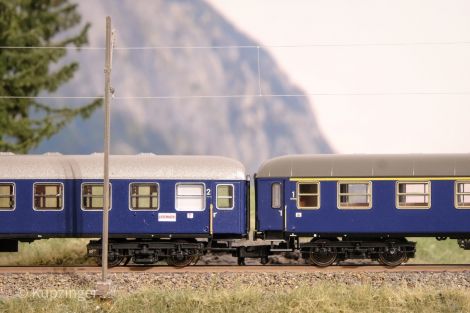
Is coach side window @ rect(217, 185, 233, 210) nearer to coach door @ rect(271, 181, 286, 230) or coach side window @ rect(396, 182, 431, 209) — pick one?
coach door @ rect(271, 181, 286, 230)

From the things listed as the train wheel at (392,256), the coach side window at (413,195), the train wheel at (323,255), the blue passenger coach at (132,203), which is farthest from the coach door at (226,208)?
the coach side window at (413,195)

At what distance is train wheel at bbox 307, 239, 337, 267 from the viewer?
2184 cm

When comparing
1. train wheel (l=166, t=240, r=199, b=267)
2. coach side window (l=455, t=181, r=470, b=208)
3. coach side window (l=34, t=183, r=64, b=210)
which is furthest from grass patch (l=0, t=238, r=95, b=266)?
coach side window (l=455, t=181, r=470, b=208)

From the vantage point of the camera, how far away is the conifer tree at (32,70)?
34.7 m

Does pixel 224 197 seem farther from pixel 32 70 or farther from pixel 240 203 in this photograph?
pixel 32 70

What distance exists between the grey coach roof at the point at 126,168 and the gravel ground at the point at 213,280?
309 cm

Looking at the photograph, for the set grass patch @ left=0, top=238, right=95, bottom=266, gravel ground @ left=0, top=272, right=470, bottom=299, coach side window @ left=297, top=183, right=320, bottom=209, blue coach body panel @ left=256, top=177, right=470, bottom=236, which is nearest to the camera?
gravel ground @ left=0, top=272, right=470, bottom=299

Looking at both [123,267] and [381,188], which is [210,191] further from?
[381,188]

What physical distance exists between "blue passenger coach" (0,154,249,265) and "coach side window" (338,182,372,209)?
118 inches

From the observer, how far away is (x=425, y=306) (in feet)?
56.7

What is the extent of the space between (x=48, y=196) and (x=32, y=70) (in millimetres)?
14469

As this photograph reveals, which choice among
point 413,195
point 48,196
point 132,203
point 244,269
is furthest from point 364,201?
point 48,196

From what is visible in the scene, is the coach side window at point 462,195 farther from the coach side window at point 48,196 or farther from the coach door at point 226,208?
the coach side window at point 48,196

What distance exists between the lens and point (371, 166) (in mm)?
21656
